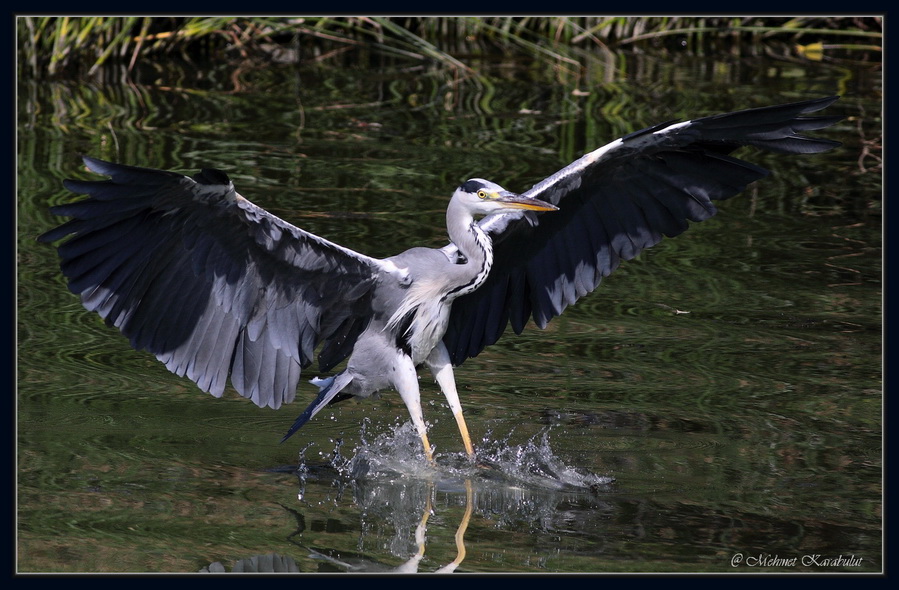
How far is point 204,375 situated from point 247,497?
761 mm

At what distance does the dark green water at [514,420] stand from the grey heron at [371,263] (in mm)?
379

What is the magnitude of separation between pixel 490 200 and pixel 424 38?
385 inches

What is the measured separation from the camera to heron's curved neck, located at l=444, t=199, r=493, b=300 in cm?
685

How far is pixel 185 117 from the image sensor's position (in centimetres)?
1337

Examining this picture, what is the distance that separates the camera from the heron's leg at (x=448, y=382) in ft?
22.4

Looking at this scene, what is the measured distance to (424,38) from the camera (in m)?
16.1

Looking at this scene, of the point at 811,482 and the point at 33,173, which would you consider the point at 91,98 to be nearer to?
the point at 33,173

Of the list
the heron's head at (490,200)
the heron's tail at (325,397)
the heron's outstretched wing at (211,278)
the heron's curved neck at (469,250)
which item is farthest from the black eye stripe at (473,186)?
the heron's tail at (325,397)

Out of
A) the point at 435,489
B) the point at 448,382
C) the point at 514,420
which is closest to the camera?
the point at 435,489

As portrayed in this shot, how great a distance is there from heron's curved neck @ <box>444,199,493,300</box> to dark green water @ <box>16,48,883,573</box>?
0.83m

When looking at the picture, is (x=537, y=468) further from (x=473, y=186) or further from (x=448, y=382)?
(x=473, y=186)

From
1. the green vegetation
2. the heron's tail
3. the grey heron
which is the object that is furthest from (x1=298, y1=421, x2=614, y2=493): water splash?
the green vegetation

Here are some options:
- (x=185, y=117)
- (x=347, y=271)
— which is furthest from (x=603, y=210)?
(x=185, y=117)

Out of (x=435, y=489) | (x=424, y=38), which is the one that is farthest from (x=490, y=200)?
(x=424, y=38)
